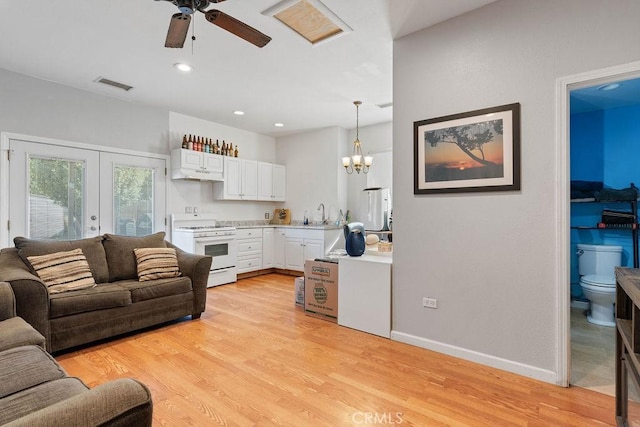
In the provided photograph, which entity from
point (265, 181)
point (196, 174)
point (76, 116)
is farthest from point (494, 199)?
point (76, 116)

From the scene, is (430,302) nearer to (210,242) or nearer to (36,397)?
(36,397)

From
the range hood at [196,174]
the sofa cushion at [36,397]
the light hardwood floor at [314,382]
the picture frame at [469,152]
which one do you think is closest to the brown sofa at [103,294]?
the light hardwood floor at [314,382]

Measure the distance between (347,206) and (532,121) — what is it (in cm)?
398

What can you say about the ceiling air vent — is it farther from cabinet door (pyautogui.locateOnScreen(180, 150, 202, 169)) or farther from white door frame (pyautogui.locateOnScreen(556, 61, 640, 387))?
white door frame (pyautogui.locateOnScreen(556, 61, 640, 387))

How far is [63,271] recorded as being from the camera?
2857mm

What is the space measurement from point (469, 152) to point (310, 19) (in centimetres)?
168

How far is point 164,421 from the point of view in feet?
5.82

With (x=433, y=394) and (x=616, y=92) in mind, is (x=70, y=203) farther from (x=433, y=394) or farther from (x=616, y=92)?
(x=616, y=92)

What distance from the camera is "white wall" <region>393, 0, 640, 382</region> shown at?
2154mm

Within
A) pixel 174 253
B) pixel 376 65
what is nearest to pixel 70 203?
pixel 174 253

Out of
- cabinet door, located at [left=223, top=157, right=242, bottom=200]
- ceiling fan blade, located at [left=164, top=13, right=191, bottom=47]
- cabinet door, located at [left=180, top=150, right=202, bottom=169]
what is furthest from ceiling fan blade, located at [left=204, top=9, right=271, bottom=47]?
cabinet door, located at [left=223, top=157, right=242, bottom=200]

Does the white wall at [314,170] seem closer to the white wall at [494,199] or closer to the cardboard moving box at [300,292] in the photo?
the cardboard moving box at [300,292]

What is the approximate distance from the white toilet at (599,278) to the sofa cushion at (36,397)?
4196mm

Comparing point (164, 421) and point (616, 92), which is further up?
point (616, 92)
